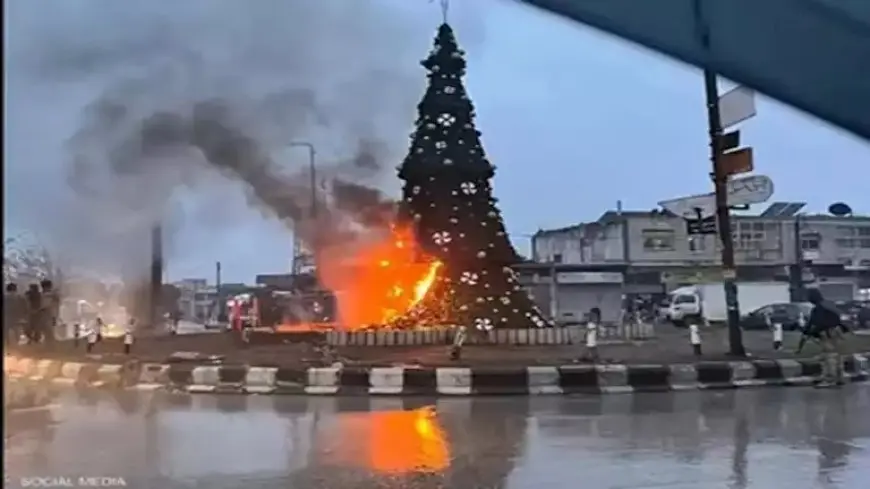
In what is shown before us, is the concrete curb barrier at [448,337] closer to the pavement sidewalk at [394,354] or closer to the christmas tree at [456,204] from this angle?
the pavement sidewalk at [394,354]

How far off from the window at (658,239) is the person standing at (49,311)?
139ft

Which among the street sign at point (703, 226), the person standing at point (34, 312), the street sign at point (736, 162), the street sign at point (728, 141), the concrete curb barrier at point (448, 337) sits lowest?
the concrete curb barrier at point (448, 337)

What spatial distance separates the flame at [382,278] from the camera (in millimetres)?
20422

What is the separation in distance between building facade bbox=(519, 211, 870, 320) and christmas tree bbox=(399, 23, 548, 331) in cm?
2767

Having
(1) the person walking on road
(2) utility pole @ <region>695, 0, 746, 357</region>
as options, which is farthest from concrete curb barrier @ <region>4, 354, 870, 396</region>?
(2) utility pole @ <region>695, 0, 746, 357</region>

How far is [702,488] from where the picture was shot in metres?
6.70

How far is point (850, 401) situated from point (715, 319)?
108ft

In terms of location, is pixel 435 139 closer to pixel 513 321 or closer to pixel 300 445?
pixel 513 321

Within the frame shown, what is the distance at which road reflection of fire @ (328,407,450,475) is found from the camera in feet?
25.3

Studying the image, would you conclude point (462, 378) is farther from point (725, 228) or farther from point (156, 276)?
point (156, 276)

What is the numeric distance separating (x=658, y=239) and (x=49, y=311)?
145ft

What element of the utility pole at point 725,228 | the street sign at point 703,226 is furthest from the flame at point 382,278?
the utility pole at point 725,228

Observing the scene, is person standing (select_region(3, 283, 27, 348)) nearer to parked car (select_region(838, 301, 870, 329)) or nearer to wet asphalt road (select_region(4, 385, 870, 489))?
wet asphalt road (select_region(4, 385, 870, 489))

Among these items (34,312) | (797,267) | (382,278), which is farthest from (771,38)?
(797,267)
